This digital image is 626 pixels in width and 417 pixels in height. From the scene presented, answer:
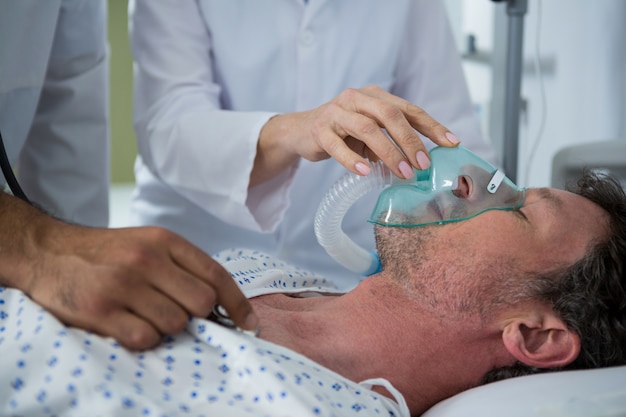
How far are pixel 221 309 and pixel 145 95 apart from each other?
→ 35.9 inches

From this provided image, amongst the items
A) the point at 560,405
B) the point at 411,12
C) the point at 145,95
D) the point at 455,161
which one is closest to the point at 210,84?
the point at 145,95

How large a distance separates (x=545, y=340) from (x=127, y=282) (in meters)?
0.73

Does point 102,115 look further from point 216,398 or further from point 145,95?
point 216,398

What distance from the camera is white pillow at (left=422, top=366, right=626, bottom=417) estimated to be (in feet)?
3.39

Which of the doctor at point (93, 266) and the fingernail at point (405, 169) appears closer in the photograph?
the doctor at point (93, 266)

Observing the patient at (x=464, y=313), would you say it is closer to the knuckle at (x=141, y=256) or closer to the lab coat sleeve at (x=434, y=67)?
the knuckle at (x=141, y=256)

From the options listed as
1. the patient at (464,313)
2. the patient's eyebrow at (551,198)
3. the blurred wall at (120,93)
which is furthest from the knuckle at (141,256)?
the blurred wall at (120,93)

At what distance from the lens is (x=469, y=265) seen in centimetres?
126

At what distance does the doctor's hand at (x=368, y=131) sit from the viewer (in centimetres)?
120

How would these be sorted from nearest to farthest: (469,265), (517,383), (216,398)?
(216,398) < (517,383) < (469,265)

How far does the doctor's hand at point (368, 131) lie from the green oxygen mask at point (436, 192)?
4cm

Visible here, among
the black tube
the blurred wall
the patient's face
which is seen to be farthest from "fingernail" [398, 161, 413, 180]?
the blurred wall

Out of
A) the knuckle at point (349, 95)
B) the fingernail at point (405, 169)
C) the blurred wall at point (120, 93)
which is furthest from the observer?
the blurred wall at point (120, 93)

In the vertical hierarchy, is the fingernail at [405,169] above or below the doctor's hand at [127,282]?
above
